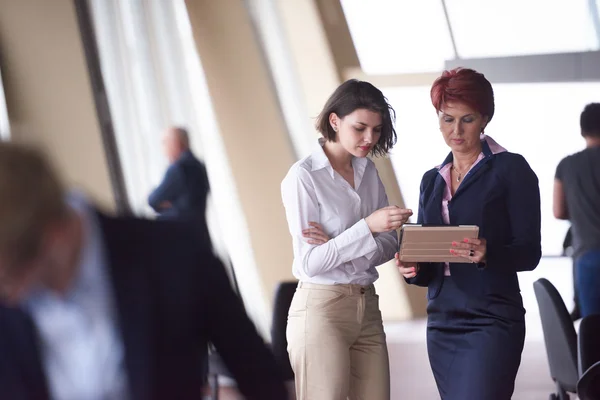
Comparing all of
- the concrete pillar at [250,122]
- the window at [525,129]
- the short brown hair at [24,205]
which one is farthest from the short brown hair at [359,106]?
the window at [525,129]

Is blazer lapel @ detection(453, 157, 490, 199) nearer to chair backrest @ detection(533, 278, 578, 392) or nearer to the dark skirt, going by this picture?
the dark skirt

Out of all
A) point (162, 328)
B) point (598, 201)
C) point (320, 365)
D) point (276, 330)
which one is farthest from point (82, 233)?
point (598, 201)

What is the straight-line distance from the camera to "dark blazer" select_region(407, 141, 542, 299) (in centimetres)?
264

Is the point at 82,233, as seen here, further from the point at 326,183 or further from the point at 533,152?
the point at 533,152

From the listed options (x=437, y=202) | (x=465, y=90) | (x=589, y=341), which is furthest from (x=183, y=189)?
(x=589, y=341)

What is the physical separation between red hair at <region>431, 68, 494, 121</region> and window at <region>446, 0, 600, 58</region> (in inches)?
240

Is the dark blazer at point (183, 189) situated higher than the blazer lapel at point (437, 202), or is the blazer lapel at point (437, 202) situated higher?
the dark blazer at point (183, 189)

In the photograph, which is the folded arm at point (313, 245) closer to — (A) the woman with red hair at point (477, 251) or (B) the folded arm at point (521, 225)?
(A) the woman with red hair at point (477, 251)

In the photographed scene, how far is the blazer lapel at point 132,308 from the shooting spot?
44.9 inches

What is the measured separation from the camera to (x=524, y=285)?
9547mm

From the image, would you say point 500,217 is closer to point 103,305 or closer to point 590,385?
point 590,385

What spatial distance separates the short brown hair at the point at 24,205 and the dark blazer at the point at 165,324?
3.9 inches

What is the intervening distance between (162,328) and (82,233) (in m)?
0.18

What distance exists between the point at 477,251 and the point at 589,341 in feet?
2.42
